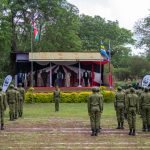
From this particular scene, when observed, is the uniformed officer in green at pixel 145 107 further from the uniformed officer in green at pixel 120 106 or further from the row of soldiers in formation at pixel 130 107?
the uniformed officer in green at pixel 120 106

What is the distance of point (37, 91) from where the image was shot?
3969 cm

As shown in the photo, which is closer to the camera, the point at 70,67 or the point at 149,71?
the point at 70,67

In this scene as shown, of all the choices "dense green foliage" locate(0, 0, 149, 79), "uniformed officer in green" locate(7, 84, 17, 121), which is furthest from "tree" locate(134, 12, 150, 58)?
"uniformed officer in green" locate(7, 84, 17, 121)

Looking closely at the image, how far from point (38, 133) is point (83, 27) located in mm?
60745

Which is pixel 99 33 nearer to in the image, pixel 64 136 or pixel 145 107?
pixel 145 107

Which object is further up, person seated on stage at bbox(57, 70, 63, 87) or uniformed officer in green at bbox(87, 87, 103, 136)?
person seated on stage at bbox(57, 70, 63, 87)

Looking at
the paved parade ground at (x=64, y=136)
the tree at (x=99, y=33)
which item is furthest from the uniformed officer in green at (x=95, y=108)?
the tree at (x=99, y=33)

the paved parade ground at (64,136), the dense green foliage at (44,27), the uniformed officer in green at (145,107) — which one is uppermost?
the dense green foliage at (44,27)

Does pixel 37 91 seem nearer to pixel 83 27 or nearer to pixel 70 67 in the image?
pixel 70 67

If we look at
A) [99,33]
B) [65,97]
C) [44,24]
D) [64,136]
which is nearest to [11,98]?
[64,136]

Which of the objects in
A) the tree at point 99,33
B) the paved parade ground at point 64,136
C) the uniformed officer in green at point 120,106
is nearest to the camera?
the paved parade ground at point 64,136

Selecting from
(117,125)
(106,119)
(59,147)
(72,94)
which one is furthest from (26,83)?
(59,147)

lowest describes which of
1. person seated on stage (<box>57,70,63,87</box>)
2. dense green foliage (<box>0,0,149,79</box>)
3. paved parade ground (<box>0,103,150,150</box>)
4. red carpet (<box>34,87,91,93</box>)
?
paved parade ground (<box>0,103,150,150</box>)

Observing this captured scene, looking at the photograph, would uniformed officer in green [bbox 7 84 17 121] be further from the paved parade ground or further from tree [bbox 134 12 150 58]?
Result: tree [bbox 134 12 150 58]
